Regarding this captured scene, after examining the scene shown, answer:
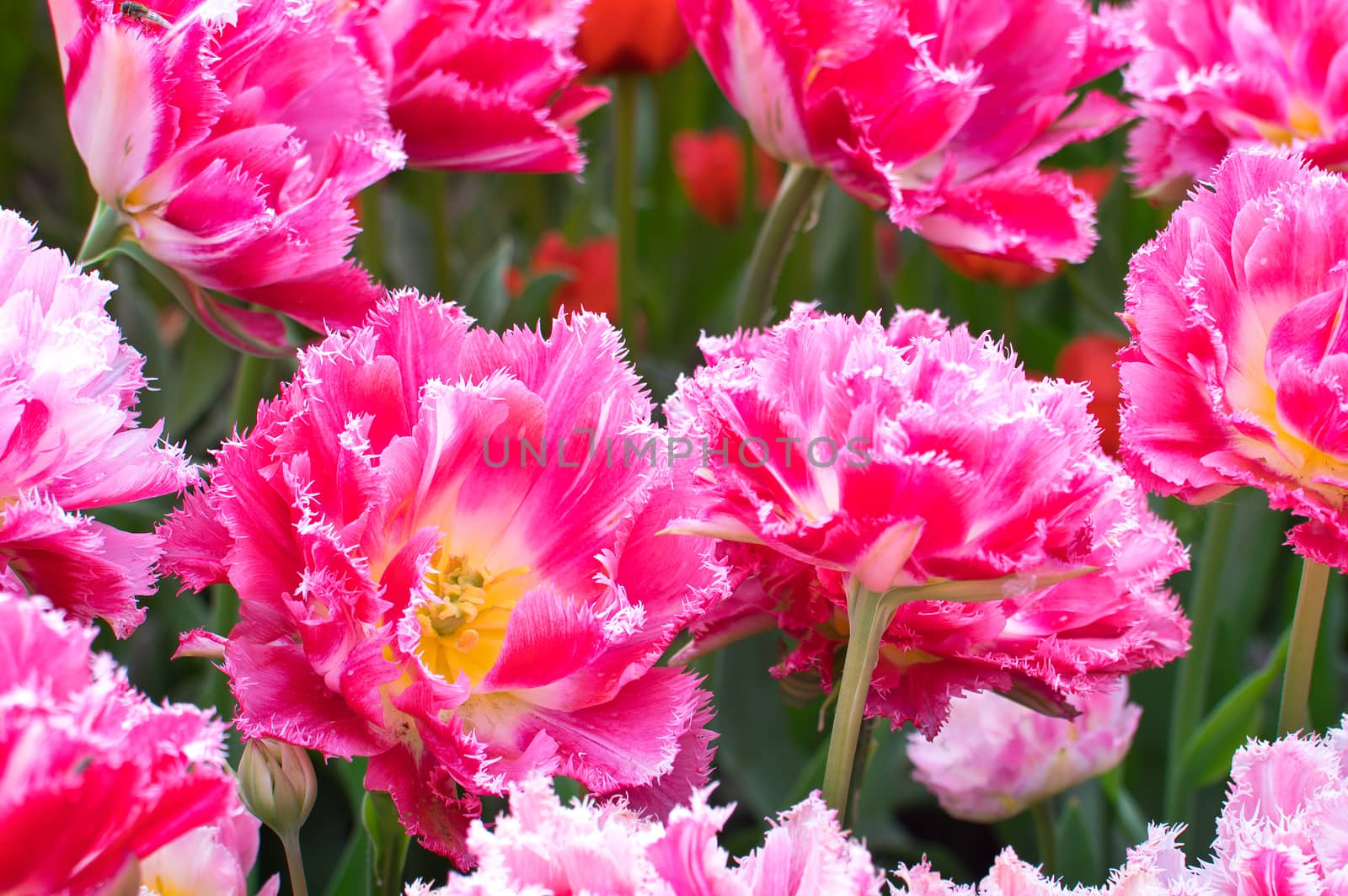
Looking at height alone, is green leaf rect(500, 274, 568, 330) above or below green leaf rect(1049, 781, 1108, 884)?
above

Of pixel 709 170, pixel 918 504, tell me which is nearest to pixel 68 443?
pixel 918 504

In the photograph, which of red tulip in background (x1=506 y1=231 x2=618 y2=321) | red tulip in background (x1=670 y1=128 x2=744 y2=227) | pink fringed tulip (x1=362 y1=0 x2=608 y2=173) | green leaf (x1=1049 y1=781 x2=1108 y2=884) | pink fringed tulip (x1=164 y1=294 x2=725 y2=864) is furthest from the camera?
red tulip in background (x1=670 y1=128 x2=744 y2=227)

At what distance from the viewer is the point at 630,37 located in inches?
40.2

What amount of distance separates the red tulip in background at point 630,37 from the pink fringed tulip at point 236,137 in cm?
53

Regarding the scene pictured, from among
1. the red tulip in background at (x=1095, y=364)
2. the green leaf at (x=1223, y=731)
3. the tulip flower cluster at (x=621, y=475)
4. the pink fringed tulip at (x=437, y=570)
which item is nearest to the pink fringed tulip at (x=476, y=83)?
the tulip flower cluster at (x=621, y=475)

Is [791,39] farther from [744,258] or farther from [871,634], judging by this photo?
[744,258]

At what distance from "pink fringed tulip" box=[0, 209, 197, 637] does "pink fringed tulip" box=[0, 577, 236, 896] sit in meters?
0.07

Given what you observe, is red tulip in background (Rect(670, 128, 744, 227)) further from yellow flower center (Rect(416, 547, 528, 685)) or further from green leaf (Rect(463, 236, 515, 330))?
yellow flower center (Rect(416, 547, 528, 685))

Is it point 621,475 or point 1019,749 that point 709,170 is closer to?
point 1019,749

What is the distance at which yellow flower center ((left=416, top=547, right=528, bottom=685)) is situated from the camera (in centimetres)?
46

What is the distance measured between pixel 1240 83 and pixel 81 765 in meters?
0.53

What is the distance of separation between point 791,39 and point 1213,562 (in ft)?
1.00

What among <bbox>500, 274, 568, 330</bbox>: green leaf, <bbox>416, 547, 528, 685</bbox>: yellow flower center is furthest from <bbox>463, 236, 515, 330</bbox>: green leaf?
<bbox>416, 547, 528, 685</bbox>: yellow flower center

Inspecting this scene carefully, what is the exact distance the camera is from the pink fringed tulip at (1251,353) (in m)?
0.42
